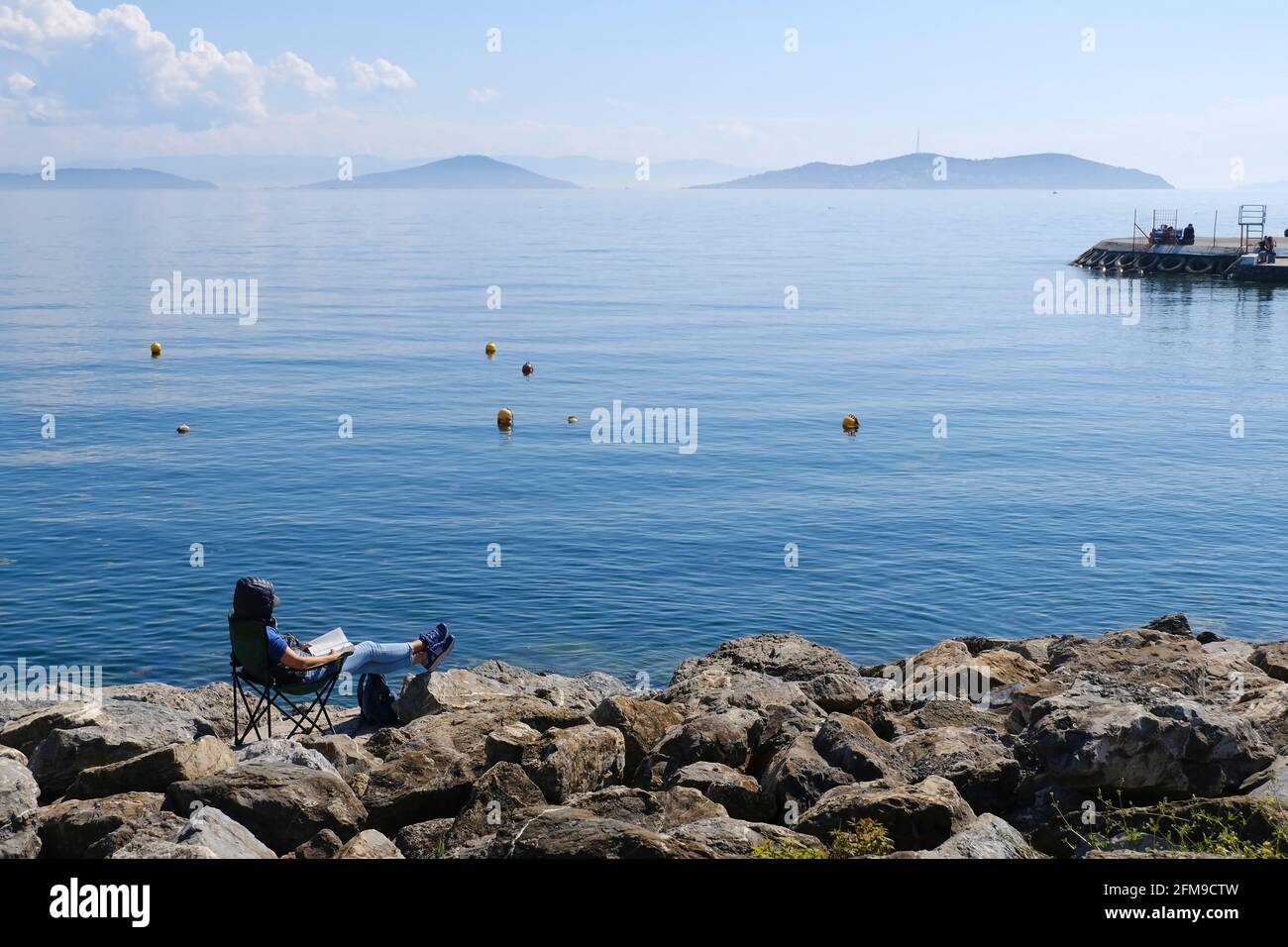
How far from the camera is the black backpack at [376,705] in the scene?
53.3ft

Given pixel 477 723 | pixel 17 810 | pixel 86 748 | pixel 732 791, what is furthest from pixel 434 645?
pixel 732 791

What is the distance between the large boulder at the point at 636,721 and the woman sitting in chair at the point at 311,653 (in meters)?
3.07

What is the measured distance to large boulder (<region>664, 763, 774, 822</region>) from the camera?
11.5m

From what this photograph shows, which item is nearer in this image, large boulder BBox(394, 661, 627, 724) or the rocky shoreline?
the rocky shoreline

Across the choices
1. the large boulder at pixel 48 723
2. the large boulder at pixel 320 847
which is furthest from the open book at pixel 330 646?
the large boulder at pixel 320 847

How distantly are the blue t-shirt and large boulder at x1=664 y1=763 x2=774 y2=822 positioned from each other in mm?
5251

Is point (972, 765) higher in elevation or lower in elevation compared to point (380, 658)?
lower

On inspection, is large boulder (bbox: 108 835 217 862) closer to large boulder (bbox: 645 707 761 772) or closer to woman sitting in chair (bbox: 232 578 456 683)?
woman sitting in chair (bbox: 232 578 456 683)

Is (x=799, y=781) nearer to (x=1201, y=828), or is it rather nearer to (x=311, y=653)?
(x=1201, y=828)

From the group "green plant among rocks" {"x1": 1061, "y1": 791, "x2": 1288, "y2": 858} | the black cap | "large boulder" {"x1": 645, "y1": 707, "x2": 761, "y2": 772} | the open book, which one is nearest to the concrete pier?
"large boulder" {"x1": 645, "y1": 707, "x2": 761, "y2": 772}

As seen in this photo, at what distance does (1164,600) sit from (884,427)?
18637 mm

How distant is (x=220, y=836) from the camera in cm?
986

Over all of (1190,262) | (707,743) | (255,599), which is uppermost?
(1190,262)

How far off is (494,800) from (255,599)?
15.7 ft
